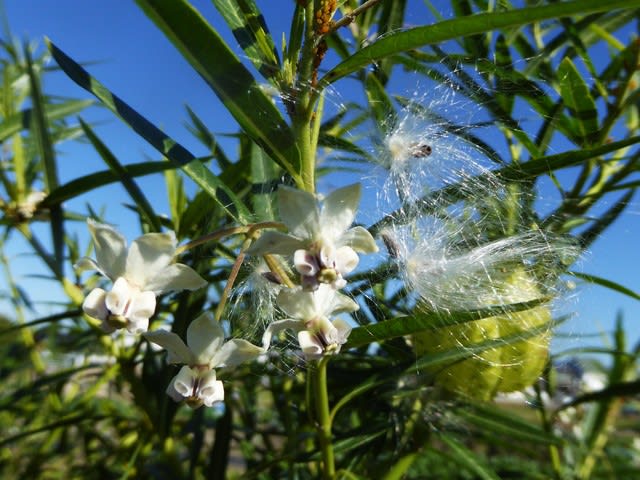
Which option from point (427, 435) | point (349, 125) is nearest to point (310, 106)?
point (349, 125)

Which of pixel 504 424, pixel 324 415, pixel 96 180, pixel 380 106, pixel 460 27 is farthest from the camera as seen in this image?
pixel 504 424

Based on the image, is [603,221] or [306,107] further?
[603,221]

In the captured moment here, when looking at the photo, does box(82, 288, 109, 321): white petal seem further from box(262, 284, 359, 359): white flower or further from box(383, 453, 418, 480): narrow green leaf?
box(383, 453, 418, 480): narrow green leaf

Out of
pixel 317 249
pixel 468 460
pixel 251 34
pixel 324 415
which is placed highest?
pixel 251 34

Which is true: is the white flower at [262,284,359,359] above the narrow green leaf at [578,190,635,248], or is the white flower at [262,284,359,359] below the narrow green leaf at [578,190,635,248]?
below

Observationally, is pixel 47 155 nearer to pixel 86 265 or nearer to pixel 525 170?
pixel 86 265

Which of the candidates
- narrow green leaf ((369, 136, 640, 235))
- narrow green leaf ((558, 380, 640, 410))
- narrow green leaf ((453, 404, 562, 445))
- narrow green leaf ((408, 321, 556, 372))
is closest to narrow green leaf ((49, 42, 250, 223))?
narrow green leaf ((369, 136, 640, 235))

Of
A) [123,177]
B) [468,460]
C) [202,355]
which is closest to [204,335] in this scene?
[202,355]

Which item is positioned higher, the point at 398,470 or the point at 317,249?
the point at 317,249
